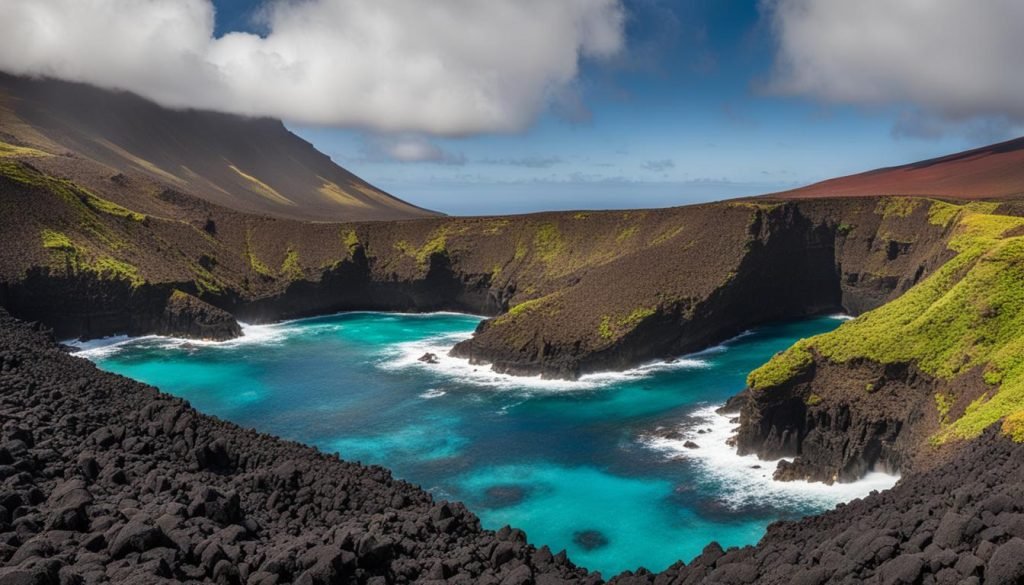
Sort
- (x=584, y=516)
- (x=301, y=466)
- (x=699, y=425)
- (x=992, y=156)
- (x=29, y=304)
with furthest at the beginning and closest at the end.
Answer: (x=992, y=156)
(x=29, y=304)
(x=699, y=425)
(x=584, y=516)
(x=301, y=466)

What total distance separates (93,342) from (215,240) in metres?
26.3

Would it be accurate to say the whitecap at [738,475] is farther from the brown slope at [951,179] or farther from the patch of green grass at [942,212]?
the brown slope at [951,179]

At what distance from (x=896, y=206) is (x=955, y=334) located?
177 feet

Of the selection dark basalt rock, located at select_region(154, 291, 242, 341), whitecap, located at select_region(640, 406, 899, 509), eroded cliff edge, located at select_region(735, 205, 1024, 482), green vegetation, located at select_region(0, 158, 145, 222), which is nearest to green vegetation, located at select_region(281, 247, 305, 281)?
dark basalt rock, located at select_region(154, 291, 242, 341)

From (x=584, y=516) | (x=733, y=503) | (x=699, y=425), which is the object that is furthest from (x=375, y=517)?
(x=699, y=425)

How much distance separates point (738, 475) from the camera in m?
40.3

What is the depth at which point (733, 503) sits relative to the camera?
36875 mm

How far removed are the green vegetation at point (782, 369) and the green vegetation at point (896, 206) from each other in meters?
51.3

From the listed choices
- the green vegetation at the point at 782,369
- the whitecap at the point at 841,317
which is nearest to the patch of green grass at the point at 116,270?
the green vegetation at the point at 782,369

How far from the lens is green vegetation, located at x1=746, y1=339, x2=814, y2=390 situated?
42688 mm

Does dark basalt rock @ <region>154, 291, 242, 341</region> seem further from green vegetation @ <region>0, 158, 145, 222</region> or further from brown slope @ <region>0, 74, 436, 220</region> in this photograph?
brown slope @ <region>0, 74, 436, 220</region>

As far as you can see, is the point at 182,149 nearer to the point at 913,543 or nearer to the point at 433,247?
the point at 433,247

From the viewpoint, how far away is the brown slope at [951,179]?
100750 mm

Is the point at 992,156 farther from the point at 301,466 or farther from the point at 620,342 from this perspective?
the point at 301,466
